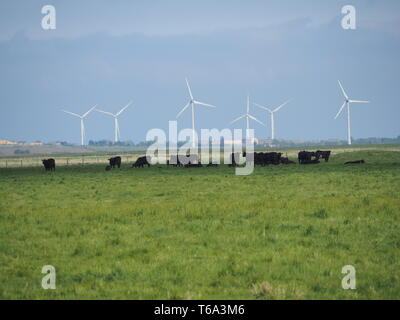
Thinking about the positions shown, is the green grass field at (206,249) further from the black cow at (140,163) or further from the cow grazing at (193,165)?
the black cow at (140,163)

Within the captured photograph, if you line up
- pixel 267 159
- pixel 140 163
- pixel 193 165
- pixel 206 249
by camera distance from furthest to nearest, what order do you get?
pixel 140 163, pixel 267 159, pixel 193 165, pixel 206 249

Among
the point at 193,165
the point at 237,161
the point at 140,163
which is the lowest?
the point at 193,165

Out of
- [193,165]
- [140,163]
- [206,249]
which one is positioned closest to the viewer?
[206,249]

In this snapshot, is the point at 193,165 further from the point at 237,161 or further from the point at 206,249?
the point at 206,249

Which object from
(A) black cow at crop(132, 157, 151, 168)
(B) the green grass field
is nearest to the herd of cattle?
(A) black cow at crop(132, 157, 151, 168)

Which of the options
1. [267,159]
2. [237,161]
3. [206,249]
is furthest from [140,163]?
[206,249]

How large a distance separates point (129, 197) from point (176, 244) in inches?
529

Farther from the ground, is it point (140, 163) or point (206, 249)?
point (206, 249)

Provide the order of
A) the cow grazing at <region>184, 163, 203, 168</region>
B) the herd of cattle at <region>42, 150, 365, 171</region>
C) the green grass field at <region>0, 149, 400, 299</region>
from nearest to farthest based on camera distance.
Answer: the green grass field at <region>0, 149, 400, 299</region> → the cow grazing at <region>184, 163, 203, 168</region> → the herd of cattle at <region>42, 150, 365, 171</region>

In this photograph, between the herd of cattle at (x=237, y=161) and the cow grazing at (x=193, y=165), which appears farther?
the herd of cattle at (x=237, y=161)

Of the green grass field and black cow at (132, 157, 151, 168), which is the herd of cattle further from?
the green grass field

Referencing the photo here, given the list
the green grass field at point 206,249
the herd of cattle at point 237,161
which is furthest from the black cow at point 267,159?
the green grass field at point 206,249

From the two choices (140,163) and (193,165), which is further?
(140,163)
